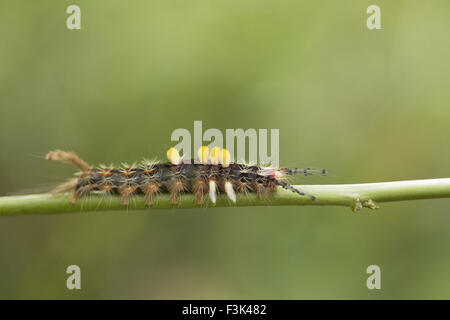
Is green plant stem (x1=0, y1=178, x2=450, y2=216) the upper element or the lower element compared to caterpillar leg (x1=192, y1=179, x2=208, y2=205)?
lower

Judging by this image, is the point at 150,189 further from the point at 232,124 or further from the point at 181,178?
the point at 232,124

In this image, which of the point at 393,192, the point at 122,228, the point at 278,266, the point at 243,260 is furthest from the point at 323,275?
the point at 393,192

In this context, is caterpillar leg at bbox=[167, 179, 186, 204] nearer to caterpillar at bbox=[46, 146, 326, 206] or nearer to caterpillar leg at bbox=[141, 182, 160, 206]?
caterpillar at bbox=[46, 146, 326, 206]

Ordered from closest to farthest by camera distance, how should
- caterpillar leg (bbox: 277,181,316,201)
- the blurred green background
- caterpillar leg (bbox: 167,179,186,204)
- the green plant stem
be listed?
the green plant stem < caterpillar leg (bbox: 277,181,316,201) < caterpillar leg (bbox: 167,179,186,204) < the blurred green background

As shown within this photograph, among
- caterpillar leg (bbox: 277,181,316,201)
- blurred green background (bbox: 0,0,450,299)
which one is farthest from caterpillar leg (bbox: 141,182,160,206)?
blurred green background (bbox: 0,0,450,299)

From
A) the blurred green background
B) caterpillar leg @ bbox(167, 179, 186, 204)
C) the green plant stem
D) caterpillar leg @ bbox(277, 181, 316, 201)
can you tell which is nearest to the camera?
the green plant stem

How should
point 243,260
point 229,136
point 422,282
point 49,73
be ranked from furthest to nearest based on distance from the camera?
point 49,73 → point 243,260 → point 422,282 → point 229,136

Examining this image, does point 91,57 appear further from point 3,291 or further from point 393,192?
point 393,192
